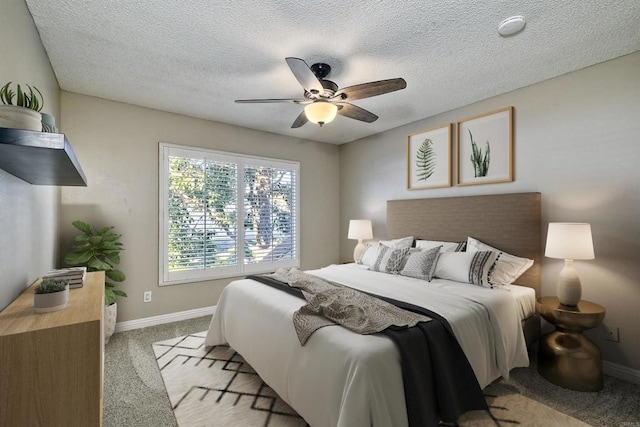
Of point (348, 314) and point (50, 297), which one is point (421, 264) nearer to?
point (348, 314)

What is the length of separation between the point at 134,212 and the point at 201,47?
85.7 inches

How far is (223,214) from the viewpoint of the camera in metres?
4.02

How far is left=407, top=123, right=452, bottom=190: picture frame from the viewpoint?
365 centimetres

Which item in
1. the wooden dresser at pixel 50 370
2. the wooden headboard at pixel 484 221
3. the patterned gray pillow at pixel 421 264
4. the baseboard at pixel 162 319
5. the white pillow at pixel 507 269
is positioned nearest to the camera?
the wooden dresser at pixel 50 370

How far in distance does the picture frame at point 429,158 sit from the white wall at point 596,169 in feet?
1.90

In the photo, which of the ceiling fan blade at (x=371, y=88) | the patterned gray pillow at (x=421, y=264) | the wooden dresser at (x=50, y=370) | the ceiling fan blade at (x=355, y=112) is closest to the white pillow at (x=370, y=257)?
the patterned gray pillow at (x=421, y=264)

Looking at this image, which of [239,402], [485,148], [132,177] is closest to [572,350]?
[485,148]

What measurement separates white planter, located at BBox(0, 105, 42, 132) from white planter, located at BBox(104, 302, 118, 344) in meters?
2.42

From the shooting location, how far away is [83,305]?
1.41 meters

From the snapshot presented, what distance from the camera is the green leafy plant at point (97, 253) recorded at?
9.34 ft

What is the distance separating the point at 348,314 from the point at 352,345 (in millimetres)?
340

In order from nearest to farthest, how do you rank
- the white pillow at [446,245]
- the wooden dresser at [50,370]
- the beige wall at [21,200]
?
the wooden dresser at [50,370] → the beige wall at [21,200] → the white pillow at [446,245]

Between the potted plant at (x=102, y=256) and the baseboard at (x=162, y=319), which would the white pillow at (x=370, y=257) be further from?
the potted plant at (x=102, y=256)

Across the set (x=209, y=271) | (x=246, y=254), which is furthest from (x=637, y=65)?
(x=209, y=271)
